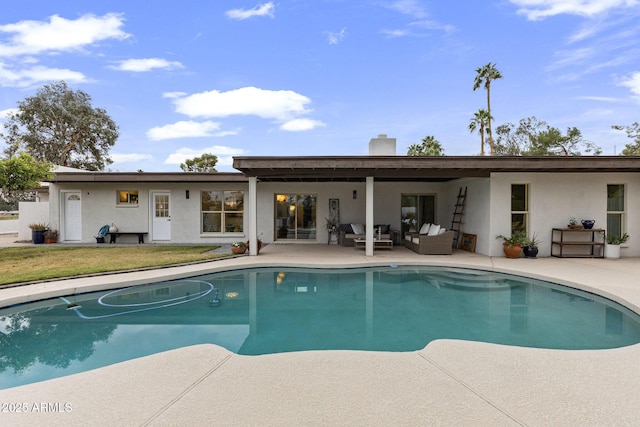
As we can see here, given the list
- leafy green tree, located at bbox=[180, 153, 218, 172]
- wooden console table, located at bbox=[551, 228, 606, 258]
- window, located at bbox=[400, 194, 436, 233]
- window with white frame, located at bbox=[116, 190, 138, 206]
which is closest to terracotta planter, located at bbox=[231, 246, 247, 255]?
window with white frame, located at bbox=[116, 190, 138, 206]

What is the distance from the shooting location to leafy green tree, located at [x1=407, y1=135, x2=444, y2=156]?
1159 inches

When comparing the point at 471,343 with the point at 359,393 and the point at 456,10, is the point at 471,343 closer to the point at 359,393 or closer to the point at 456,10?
the point at 359,393

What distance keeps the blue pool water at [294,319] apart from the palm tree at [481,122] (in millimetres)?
24942

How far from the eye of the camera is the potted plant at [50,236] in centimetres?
1378

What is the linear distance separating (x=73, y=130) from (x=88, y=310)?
95.9 feet

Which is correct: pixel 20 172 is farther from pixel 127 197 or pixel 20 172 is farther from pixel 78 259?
pixel 127 197

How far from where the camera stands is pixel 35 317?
5480 millimetres

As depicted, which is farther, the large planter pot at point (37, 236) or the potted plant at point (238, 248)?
the large planter pot at point (37, 236)

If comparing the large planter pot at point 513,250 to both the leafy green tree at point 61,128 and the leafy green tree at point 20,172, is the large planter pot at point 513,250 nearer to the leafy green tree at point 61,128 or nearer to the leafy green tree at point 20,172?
the leafy green tree at point 20,172

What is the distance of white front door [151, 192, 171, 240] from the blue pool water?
287 inches

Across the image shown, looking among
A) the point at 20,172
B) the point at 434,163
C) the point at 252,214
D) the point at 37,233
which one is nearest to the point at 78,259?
the point at 20,172

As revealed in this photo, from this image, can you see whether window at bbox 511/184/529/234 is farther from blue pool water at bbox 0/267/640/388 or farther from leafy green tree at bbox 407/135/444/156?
leafy green tree at bbox 407/135/444/156

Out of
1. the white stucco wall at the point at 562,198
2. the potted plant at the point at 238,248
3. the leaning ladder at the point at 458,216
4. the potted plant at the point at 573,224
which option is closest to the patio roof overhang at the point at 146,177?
the potted plant at the point at 238,248

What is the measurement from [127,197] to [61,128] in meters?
19.9
